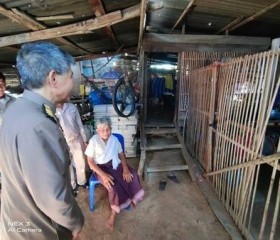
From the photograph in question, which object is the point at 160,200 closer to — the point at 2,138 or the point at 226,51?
the point at 2,138

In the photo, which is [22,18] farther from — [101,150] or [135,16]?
[101,150]

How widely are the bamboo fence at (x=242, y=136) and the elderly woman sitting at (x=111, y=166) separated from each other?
1271 mm

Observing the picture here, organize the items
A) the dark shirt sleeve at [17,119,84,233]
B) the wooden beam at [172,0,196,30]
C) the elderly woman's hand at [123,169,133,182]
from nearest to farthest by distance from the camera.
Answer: the dark shirt sleeve at [17,119,84,233] < the elderly woman's hand at [123,169,133,182] < the wooden beam at [172,0,196,30]

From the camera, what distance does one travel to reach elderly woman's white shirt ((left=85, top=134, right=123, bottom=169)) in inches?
115

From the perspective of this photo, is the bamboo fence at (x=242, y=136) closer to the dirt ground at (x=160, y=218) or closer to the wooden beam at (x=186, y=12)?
the dirt ground at (x=160, y=218)

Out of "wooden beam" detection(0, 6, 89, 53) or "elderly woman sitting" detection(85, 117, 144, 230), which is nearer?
"wooden beam" detection(0, 6, 89, 53)

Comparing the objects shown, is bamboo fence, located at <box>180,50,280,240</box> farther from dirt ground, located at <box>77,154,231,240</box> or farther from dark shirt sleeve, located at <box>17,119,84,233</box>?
dark shirt sleeve, located at <box>17,119,84,233</box>

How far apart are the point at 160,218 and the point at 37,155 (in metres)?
2.46

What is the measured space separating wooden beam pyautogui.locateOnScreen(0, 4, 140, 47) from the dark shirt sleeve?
2532 mm

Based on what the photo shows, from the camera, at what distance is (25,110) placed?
0.96 meters

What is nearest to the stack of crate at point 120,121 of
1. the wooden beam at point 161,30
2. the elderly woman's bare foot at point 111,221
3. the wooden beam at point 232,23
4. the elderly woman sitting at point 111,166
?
the elderly woman sitting at point 111,166

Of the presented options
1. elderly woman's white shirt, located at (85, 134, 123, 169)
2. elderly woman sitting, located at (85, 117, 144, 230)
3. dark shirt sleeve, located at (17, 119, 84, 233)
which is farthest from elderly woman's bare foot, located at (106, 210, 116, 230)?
dark shirt sleeve, located at (17, 119, 84, 233)

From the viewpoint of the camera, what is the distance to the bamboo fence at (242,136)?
2.19 m

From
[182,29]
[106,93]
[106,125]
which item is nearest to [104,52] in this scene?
[106,93]
